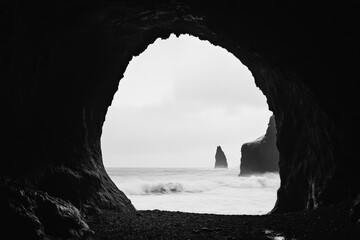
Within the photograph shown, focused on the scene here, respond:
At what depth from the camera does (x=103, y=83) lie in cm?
1425

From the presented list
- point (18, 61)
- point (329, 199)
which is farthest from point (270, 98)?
point (18, 61)

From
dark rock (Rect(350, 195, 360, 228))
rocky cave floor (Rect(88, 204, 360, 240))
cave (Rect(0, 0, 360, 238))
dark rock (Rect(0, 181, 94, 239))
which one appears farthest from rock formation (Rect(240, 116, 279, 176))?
dark rock (Rect(0, 181, 94, 239))

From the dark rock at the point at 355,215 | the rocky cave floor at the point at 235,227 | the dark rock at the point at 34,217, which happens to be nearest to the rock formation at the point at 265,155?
the rocky cave floor at the point at 235,227

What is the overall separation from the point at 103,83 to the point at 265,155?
4833cm

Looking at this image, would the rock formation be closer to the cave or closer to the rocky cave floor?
the cave

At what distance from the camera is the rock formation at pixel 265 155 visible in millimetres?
55781

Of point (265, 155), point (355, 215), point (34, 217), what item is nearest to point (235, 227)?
point (355, 215)

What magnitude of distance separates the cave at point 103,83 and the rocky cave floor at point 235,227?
0.69 m

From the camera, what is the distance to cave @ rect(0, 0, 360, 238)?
285 inches

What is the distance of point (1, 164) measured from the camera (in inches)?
307

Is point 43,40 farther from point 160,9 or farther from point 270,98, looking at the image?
point 270,98

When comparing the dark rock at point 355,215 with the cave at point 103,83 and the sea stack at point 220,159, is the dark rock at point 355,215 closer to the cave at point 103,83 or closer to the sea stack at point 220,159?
the cave at point 103,83

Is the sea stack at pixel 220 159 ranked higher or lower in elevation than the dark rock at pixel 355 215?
higher

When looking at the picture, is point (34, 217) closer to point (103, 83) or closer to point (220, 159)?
point (103, 83)
